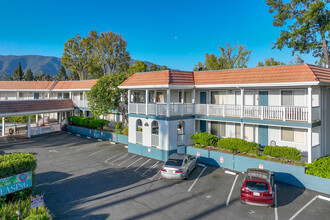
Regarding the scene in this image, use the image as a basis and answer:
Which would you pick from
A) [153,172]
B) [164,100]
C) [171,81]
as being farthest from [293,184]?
[164,100]

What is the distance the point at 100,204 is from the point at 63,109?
26.8 meters

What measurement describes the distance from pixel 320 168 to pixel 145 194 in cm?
1061

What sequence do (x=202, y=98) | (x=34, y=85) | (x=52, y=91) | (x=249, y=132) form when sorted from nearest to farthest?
(x=249, y=132) < (x=202, y=98) < (x=52, y=91) < (x=34, y=85)

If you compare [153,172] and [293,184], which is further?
[153,172]

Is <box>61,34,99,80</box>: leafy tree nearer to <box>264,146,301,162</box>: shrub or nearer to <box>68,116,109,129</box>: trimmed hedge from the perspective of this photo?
<box>68,116,109,129</box>: trimmed hedge

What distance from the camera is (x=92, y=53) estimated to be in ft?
185

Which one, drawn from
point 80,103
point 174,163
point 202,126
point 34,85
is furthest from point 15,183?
point 34,85

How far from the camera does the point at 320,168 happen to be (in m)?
13.7

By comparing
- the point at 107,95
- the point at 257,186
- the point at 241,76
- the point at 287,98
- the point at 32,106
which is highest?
the point at 241,76

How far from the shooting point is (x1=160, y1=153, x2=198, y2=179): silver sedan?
1486 cm

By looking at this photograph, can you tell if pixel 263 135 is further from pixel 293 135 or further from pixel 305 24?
pixel 305 24

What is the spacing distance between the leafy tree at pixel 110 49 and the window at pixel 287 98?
4396 cm

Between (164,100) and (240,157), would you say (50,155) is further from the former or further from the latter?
(240,157)

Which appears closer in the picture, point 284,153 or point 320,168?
point 320,168
